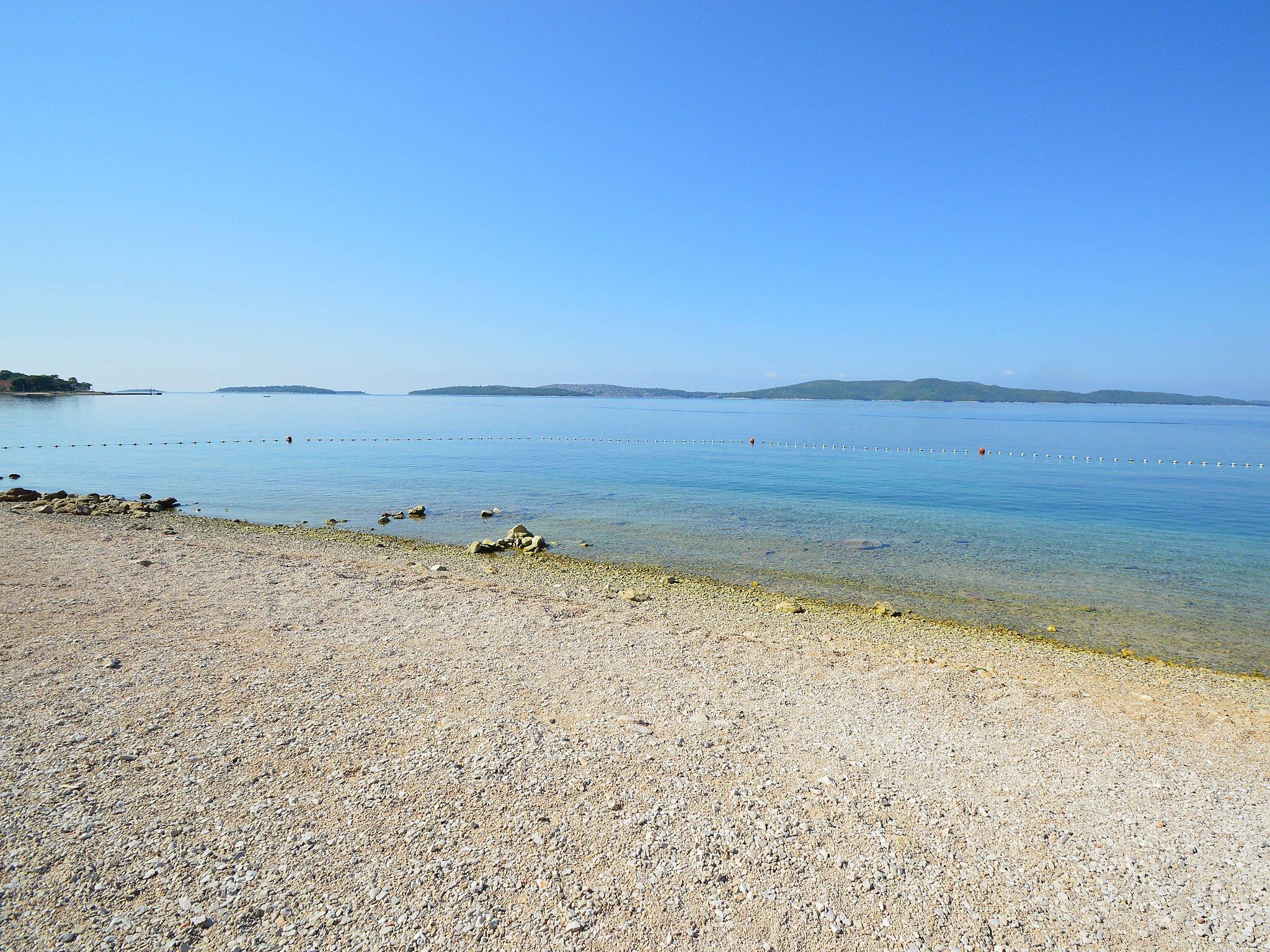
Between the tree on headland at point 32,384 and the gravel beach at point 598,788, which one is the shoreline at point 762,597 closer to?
the gravel beach at point 598,788

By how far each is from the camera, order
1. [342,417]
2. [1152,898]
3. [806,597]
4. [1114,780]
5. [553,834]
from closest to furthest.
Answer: [1152,898], [553,834], [1114,780], [806,597], [342,417]

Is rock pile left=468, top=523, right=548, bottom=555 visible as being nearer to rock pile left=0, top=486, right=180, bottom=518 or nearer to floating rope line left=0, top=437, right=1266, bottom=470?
rock pile left=0, top=486, right=180, bottom=518

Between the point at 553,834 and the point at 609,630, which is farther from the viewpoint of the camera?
the point at 609,630

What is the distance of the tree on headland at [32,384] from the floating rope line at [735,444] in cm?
14416

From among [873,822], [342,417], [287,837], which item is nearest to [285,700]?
[287,837]

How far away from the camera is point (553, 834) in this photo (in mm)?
5539

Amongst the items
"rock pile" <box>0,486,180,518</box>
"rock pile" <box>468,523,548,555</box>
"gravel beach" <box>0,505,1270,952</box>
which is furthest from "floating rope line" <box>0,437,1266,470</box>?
"gravel beach" <box>0,505,1270,952</box>

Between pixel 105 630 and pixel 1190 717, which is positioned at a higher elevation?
pixel 105 630

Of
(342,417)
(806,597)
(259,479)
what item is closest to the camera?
(806,597)

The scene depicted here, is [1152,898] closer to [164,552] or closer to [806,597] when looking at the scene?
[806,597]

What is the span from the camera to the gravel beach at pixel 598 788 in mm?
4703

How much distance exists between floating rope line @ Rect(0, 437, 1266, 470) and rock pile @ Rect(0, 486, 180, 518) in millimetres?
27914

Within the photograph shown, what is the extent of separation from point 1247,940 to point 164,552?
19.0m

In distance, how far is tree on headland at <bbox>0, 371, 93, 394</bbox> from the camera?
154 meters
